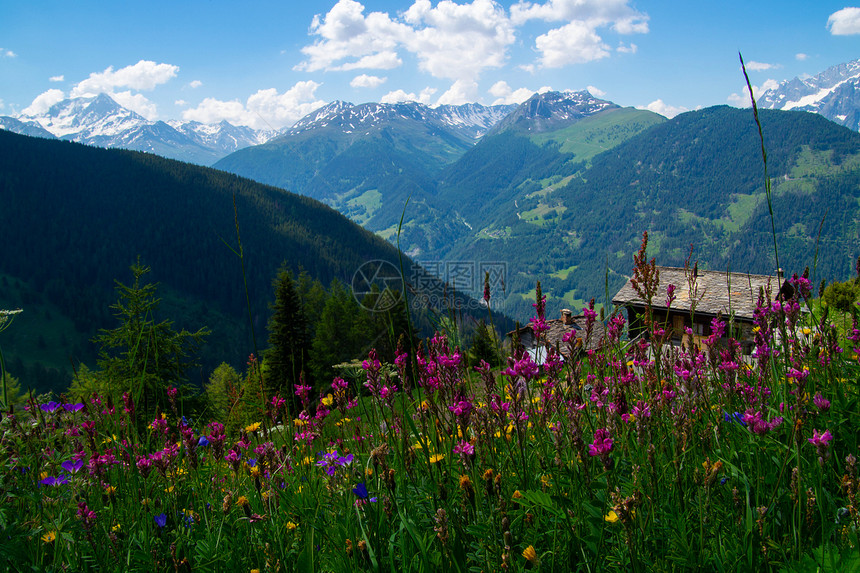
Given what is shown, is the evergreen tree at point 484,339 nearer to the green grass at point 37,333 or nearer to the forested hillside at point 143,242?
the forested hillside at point 143,242

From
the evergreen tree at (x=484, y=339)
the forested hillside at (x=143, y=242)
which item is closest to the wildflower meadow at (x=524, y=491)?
the evergreen tree at (x=484, y=339)

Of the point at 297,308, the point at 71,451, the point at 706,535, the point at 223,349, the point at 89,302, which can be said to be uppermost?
the point at 706,535

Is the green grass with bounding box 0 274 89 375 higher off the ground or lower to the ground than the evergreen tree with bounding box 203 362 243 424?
lower

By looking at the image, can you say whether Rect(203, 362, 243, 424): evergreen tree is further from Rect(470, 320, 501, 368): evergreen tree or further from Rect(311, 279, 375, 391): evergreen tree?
Rect(311, 279, 375, 391): evergreen tree

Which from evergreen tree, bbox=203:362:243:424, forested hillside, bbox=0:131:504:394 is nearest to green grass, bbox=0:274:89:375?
forested hillside, bbox=0:131:504:394

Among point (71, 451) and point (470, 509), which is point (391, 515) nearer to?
point (470, 509)

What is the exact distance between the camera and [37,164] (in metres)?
175

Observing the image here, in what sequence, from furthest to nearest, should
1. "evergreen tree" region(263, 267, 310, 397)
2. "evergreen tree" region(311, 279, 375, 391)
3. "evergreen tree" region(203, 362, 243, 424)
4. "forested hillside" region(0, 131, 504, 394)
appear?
"forested hillside" region(0, 131, 504, 394)
"evergreen tree" region(311, 279, 375, 391)
"evergreen tree" region(263, 267, 310, 397)
"evergreen tree" region(203, 362, 243, 424)

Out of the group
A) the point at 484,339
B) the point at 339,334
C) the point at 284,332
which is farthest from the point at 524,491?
the point at 339,334

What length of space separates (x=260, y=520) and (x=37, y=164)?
770 ft

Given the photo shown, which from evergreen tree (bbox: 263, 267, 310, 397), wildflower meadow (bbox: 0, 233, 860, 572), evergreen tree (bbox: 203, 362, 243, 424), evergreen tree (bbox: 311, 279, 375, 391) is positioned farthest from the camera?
evergreen tree (bbox: 311, 279, 375, 391)

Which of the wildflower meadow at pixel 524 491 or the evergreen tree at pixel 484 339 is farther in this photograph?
the evergreen tree at pixel 484 339

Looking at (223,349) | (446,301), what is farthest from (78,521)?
(223,349)

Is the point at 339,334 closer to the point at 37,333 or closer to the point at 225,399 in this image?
the point at 225,399
